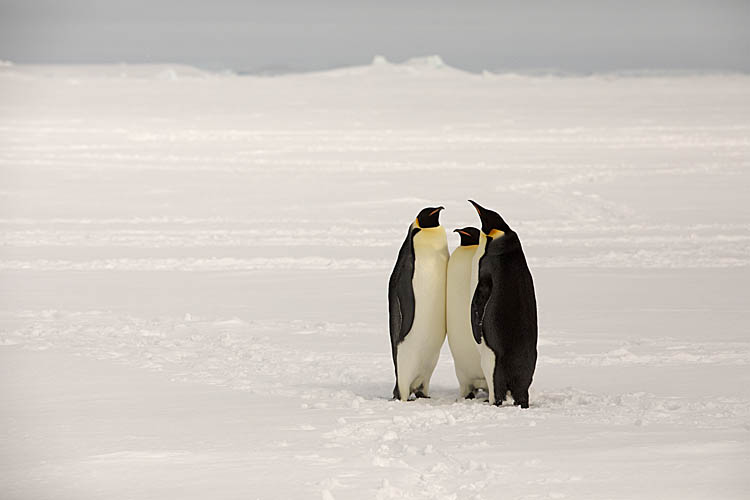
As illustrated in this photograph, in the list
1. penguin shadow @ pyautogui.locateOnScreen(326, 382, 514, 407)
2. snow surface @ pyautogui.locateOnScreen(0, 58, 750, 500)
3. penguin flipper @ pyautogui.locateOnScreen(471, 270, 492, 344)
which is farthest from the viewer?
penguin shadow @ pyautogui.locateOnScreen(326, 382, 514, 407)

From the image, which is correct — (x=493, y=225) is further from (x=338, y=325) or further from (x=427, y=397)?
(x=338, y=325)

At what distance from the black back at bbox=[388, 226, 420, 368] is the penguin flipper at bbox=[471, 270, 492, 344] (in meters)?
0.33

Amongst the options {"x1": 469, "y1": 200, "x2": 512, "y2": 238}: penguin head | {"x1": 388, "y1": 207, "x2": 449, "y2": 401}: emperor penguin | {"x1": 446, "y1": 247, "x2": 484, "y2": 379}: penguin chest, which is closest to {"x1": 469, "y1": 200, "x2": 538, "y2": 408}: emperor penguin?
{"x1": 469, "y1": 200, "x2": 512, "y2": 238}: penguin head

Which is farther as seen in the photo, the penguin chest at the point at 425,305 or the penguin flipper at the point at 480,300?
the penguin chest at the point at 425,305

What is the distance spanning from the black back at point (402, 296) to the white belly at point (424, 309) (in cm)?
2

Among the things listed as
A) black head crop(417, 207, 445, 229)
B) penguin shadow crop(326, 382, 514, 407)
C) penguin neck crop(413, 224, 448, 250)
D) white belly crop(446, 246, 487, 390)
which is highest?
black head crop(417, 207, 445, 229)

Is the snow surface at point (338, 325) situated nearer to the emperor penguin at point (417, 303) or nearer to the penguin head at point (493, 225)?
the emperor penguin at point (417, 303)

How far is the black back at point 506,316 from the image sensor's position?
4.49m

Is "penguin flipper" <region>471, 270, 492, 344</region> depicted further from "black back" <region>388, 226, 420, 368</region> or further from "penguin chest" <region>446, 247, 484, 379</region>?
"black back" <region>388, 226, 420, 368</region>

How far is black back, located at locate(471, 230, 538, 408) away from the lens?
4.49m

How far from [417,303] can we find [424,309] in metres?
0.04

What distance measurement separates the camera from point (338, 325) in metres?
6.73

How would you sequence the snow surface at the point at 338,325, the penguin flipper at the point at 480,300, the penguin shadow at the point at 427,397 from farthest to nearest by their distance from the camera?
the penguin shadow at the point at 427,397 → the penguin flipper at the point at 480,300 → the snow surface at the point at 338,325

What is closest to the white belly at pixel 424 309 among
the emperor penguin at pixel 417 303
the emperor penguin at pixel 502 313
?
the emperor penguin at pixel 417 303
